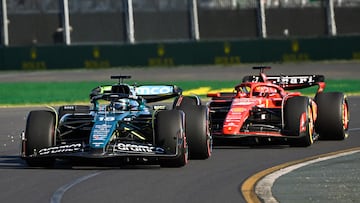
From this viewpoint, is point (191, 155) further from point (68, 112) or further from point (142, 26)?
point (142, 26)

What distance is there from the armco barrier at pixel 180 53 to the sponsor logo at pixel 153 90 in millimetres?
28350

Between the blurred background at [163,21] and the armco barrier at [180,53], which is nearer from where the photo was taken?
the armco barrier at [180,53]

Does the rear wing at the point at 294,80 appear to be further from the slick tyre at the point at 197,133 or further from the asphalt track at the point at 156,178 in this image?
the slick tyre at the point at 197,133

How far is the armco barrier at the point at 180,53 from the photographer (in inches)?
1833

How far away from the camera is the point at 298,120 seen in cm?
1781

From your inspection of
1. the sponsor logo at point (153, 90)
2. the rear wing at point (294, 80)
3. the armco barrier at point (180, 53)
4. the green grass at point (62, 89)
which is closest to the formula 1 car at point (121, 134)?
the sponsor logo at point (153, 90)

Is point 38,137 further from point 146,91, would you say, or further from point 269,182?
point 269,182

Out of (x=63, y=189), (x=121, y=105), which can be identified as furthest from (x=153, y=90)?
(x=63, y=189)

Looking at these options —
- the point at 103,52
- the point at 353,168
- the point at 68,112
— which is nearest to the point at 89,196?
the point at 353,168

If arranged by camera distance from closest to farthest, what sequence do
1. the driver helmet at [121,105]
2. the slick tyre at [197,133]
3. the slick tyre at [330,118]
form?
the slick tyre at [197,133] < the driver helmet at [121,105] < the slick tyre at [330,118]

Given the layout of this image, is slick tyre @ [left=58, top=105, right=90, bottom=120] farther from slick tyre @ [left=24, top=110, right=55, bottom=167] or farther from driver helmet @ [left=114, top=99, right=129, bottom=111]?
slick tyre @ [left=24, top=110, right=55, bottom=167]

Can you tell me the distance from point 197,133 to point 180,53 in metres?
31.1

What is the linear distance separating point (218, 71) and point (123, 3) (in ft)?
24.6

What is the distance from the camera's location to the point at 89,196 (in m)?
12.4
